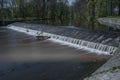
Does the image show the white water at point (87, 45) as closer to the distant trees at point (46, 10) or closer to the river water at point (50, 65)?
the river water at point (50, 65)

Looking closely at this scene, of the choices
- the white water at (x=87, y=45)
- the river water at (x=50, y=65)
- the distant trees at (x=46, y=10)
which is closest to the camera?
the river water at (x=50, y=65)

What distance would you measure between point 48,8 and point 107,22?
24316mm

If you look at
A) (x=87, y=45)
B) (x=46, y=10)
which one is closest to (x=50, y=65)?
(x=87, y=45)

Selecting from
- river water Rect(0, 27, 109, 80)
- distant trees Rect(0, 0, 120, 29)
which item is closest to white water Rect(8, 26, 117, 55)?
river water Rect(0, 27, 109, 80)

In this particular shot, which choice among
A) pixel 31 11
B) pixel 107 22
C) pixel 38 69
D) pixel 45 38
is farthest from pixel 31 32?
pixel 31 11

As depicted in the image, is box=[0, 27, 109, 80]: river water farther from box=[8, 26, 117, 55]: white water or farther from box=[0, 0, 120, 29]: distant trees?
box=[0, 0, 120, 29]: distant trees

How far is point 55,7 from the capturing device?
53594 millimetres

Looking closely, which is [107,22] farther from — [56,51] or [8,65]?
[8,65]

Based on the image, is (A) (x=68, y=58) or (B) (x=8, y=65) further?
(A) (x=68, y=58)

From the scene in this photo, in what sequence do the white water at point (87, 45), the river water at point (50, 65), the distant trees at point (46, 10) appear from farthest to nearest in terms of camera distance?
the distant trees at point (46, 10) < the white water at point (87, 45) < the river water at point (50, 65)

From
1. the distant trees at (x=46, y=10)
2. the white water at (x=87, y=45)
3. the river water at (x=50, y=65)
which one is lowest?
the river water at (x=50, y=65)

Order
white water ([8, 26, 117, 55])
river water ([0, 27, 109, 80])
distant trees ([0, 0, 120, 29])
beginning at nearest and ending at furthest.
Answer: river water ([0, 27, 109, 80]), white water ([8, 26, 117, 55]), distant trees ([0, 0, 120, 29])

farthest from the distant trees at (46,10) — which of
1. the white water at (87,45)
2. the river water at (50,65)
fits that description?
the river water at (50,65)

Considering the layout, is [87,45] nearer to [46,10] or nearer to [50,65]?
[50,65]
